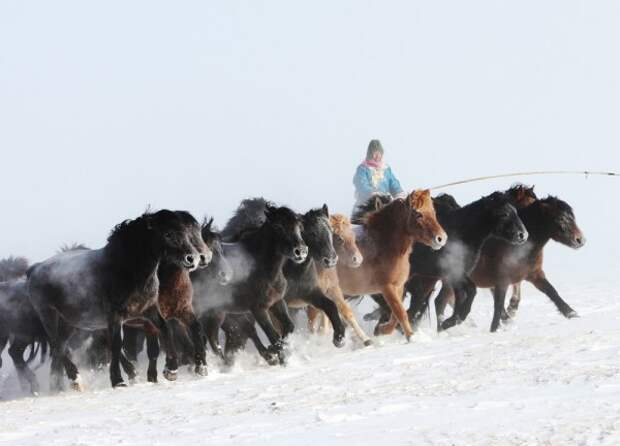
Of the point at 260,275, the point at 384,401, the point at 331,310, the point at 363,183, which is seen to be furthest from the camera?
the point at 363,183

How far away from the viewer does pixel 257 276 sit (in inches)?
446

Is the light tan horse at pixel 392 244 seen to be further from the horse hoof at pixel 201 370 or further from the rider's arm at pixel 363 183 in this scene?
the horse hoof at pixel 201 370

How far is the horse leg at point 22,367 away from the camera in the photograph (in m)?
12.0

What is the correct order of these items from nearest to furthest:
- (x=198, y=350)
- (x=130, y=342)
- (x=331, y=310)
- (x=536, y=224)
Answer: (x=198, y=350)
(x=331, y=310)
(x=130, y=342)
(x=536, y=224)

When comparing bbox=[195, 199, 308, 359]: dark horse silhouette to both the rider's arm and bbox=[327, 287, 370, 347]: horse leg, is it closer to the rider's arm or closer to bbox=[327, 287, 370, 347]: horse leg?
bbox=[327, 287, 370, 347]: horse leg

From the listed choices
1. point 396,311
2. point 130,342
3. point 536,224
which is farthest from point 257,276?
point 536,224

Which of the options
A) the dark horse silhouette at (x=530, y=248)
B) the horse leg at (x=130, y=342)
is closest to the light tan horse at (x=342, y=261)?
the dark horse silhouette at (x=530, y=248)

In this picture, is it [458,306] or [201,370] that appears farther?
[458,306]

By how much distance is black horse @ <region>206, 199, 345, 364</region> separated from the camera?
11.4m

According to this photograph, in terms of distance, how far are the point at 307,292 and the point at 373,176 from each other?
3.88 metres

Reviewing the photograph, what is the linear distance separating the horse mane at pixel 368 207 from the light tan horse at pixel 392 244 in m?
0.35

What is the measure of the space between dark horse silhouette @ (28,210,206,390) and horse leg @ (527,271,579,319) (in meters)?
4.89

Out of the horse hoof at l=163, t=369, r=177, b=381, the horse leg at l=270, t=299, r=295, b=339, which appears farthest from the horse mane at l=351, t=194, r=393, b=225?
the horse hoof at l=163, t=369, r=177, b=381

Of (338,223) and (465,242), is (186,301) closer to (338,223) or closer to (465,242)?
(338,223)
